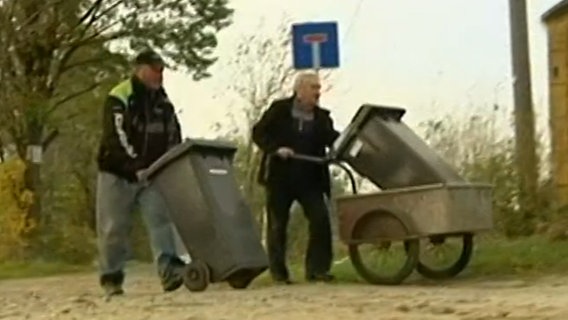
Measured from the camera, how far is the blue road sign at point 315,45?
16.8m

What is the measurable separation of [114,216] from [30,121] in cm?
2407

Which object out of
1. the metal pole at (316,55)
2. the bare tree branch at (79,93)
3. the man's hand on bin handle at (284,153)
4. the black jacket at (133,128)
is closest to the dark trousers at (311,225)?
A: the man's hand on bin handle at (284,153)

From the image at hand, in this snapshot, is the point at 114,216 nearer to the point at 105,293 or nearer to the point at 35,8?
the point at 105,293

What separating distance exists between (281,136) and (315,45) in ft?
8.88

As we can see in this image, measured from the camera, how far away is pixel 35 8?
35938mm

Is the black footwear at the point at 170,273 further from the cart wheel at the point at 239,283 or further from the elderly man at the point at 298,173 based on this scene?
the elderly man at the point at 298,173

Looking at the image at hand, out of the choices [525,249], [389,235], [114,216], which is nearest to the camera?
[114,216]

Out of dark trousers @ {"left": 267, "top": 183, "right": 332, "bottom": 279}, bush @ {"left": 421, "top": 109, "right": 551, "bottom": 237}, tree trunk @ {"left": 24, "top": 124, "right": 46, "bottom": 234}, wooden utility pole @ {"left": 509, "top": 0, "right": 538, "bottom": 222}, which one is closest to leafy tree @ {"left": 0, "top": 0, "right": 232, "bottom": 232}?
tree trunk @ {"left": 24, "top": 124, "right": 46, "bottom": 234}

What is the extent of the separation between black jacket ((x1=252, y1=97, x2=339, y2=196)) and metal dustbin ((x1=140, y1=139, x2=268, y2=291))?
91 centimetres

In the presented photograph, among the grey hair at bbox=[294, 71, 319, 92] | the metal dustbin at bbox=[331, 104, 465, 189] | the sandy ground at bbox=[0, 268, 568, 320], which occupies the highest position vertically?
the grey hair at bbox=[294, 71, 319, 92]

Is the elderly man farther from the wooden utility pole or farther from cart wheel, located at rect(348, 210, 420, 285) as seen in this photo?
the wooden utility pole

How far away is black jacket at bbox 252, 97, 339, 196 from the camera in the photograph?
14344 mm

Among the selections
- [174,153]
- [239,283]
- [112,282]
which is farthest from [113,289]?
[174,153]

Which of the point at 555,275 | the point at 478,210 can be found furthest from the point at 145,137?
the point at 555,275
